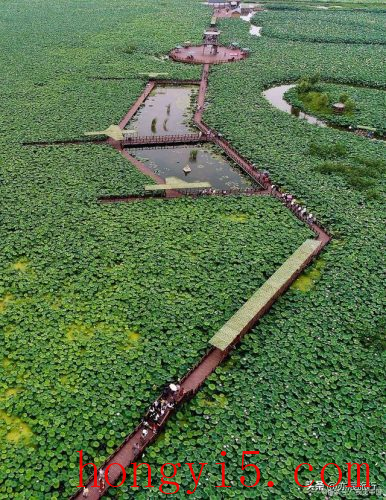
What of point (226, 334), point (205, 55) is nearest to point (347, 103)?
point (205, 55)

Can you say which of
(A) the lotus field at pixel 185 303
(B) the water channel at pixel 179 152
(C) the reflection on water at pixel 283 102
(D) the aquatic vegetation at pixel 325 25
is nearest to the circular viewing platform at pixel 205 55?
(C) the reflection on water at pixel 283 102

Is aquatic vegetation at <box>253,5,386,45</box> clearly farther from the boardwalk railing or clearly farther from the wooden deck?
the wooden deck

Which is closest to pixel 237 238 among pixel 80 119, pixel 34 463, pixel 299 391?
pixel 299 391

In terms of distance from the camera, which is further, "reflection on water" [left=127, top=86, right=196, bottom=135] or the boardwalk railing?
"reflection on water" [left=127, top=86, right=196, bottom=135]

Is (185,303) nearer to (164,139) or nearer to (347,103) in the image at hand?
(164,139)

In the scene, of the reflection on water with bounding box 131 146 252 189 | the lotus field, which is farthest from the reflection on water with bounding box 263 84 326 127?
the reflection on water with bounding box 131 146 252 189
